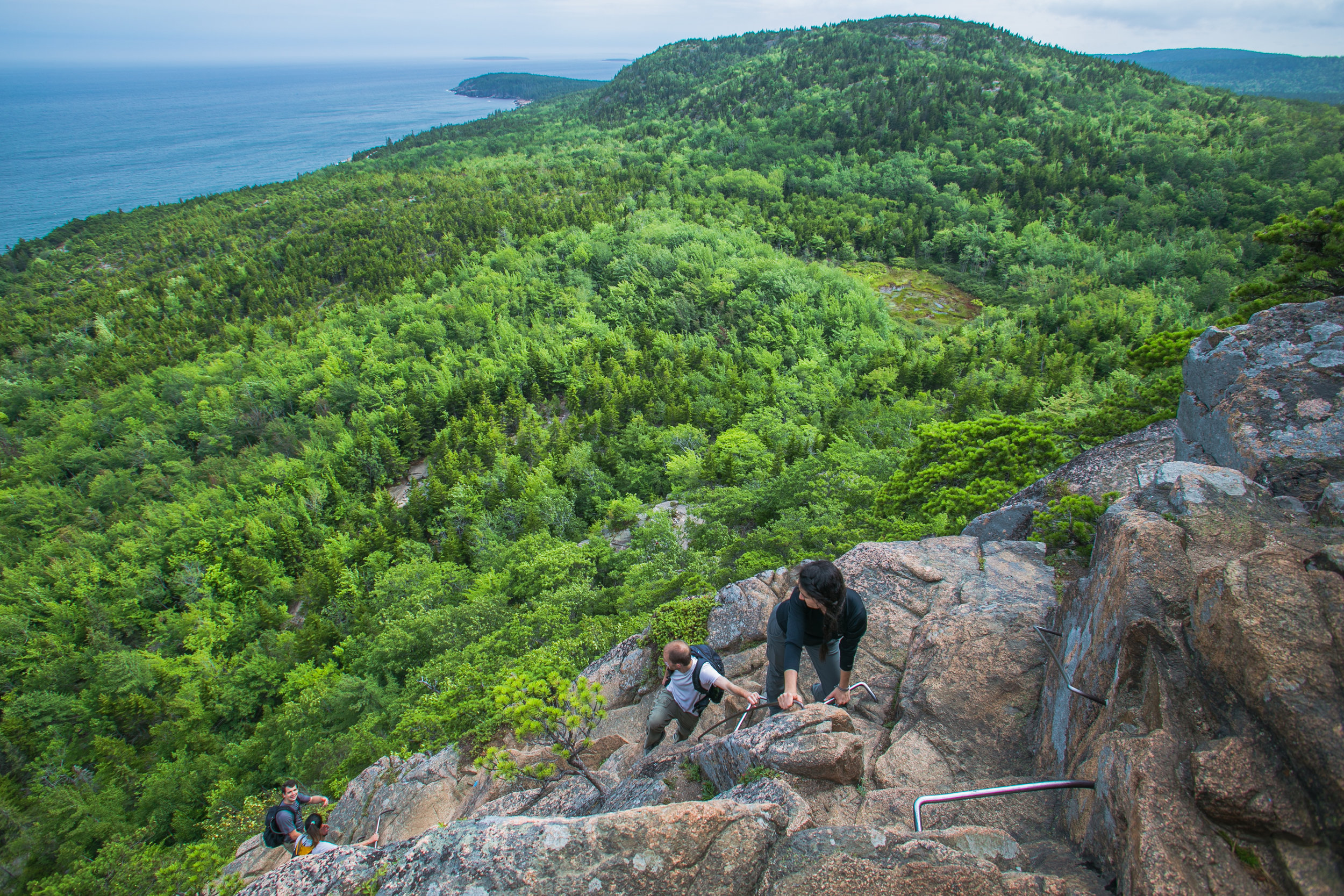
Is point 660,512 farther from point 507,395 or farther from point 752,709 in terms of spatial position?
point 507,395

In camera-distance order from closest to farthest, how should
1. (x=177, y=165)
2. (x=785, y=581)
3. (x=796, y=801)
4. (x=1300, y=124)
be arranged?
(x=796, y=801)
(x=785, y=581)
(x=1300, y=124)
(x=177, y=165)

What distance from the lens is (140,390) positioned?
4962 centimetres

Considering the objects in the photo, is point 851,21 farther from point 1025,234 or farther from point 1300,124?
point 1025,234

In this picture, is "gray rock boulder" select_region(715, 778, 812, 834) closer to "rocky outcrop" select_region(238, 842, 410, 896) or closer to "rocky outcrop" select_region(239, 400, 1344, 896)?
"rocky outcrop" select_region(239, 400, 1344, 896)

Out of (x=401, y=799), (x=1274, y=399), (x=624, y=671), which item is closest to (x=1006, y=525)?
(x=1274, y=399)

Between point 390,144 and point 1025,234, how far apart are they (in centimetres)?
14517

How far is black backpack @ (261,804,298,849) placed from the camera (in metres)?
10.2

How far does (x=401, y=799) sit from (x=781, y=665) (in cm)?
1063

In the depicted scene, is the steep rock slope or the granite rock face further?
the granite rock face

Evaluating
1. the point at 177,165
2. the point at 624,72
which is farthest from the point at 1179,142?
the point at 177,165

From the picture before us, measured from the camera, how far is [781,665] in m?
6.63

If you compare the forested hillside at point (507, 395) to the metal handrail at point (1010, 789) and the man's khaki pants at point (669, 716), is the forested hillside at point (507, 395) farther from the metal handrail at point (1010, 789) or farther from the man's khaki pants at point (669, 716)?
the metal handrail at point (1010, 789)

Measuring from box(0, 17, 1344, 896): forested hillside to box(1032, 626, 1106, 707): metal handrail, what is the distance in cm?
746

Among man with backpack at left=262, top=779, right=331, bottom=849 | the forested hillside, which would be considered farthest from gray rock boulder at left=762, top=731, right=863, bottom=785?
man with backpack at left=262, top=779, right=331, bottom=849
